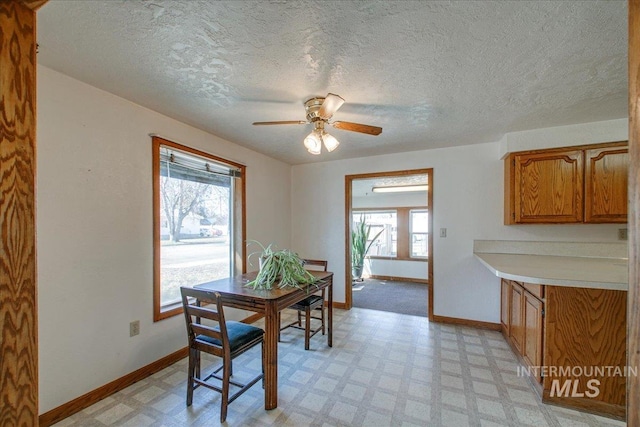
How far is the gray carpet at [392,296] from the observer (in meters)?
4.09

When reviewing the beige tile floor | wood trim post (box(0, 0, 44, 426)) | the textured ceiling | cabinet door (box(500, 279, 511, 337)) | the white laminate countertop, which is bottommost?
the beige tile floor

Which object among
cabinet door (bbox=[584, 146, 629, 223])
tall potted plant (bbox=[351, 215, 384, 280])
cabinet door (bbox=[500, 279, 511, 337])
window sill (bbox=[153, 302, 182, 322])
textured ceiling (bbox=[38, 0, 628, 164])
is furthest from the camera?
tall potted plant (bbox=[351, 215, 384, 280])

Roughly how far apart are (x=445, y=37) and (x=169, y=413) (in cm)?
281

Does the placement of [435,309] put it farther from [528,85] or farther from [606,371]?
[528,85]

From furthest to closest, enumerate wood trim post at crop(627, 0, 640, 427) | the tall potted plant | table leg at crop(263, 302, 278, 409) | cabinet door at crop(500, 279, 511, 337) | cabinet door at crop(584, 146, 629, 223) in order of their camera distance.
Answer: the tall potted plant → cabinet door at crop(500, 279, 511, 337) → cabinet door at crop(584, 146, 629, 223) → table leg at crop(263, 302, 278, 409) → wood trim post at crop(627, 0, 640, 427)

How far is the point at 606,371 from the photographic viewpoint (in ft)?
5.92

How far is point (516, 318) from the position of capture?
2.56m

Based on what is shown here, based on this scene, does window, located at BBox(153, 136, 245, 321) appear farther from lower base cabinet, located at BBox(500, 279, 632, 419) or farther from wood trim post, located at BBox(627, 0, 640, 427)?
lower base cabinet, located at BBox(500, 279, 632, 419)

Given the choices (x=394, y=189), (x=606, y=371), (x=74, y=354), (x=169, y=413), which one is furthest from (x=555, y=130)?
(x=74, y=354)

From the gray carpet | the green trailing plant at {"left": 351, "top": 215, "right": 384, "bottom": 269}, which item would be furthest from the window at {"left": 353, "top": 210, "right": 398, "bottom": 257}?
the gray carpet

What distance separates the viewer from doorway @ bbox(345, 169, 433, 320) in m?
5.30

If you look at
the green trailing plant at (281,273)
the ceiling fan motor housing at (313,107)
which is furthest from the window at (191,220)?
the ceiling fan motor housing at (313,107)

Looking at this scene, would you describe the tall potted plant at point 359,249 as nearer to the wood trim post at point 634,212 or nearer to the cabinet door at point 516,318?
the cabinet door at point 516,318

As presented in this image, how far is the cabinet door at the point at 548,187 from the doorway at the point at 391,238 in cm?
217
